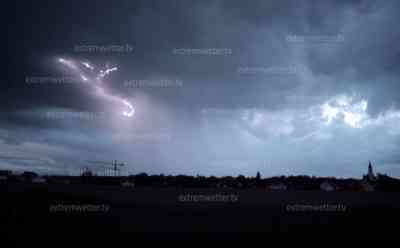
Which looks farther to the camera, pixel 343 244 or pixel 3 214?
pixel 3 214

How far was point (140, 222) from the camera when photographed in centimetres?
1602

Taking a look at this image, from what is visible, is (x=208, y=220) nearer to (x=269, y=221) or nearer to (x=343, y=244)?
(x=269, y=221)

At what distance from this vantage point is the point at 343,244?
1214 centimetres

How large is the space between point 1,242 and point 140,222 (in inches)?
245

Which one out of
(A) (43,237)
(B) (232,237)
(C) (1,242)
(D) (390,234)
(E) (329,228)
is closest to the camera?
(C) (1,242)

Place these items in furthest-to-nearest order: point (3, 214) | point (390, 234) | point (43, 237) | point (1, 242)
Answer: point (3, 214), point (390, 234), point (43, 237), point (1, 242)

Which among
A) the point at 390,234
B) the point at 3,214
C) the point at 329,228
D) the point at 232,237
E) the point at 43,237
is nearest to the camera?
the point at 43,237

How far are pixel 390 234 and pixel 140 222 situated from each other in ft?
37.8

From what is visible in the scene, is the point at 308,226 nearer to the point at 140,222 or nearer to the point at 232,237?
the point at 232,237

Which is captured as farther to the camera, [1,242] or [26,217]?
[26,217]

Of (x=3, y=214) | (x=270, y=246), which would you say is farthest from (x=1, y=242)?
(x=270, y=246)

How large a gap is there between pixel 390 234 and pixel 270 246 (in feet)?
21.5

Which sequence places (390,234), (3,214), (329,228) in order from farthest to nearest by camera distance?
1. (3,214)
2. (329,228)
3. (390,234)

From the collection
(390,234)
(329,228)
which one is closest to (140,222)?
(329,228)
